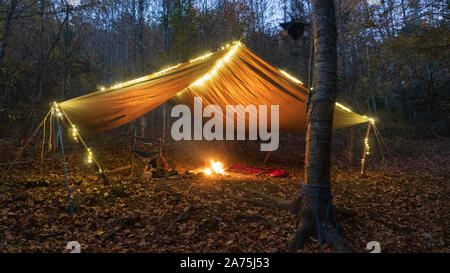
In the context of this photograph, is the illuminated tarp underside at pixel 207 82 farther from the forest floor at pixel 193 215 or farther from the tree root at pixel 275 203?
the tree root at pixel 275 203

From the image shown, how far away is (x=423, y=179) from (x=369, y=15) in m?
3.77

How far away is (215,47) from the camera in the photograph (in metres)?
11.9

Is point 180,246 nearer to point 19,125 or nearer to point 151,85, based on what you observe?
point 151,85

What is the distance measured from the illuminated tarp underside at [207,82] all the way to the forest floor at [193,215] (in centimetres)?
121

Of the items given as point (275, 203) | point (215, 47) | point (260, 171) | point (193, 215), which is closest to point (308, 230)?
point (275, 203)

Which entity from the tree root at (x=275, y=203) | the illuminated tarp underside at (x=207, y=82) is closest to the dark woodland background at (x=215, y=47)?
the illuminated tarp underside at (x=207, y=82)

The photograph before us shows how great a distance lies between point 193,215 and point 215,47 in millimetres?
10465

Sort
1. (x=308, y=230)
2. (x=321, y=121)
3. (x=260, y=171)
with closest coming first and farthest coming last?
(x=308, y=230), (x=321, y=121), (x=260, y=171)

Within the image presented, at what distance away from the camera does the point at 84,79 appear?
13.1 m

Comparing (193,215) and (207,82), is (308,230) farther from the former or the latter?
(207,82)

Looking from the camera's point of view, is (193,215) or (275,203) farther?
(275,203)

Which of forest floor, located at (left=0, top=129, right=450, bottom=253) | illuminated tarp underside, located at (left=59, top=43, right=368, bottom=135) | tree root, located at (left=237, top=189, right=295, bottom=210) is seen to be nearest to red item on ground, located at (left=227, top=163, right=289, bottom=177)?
forest floor, located at (left=0, top=129, right=450, bottom=253)

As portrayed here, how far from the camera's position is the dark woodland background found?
561 centimetres

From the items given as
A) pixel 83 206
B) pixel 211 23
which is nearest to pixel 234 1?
pixel 211 23
